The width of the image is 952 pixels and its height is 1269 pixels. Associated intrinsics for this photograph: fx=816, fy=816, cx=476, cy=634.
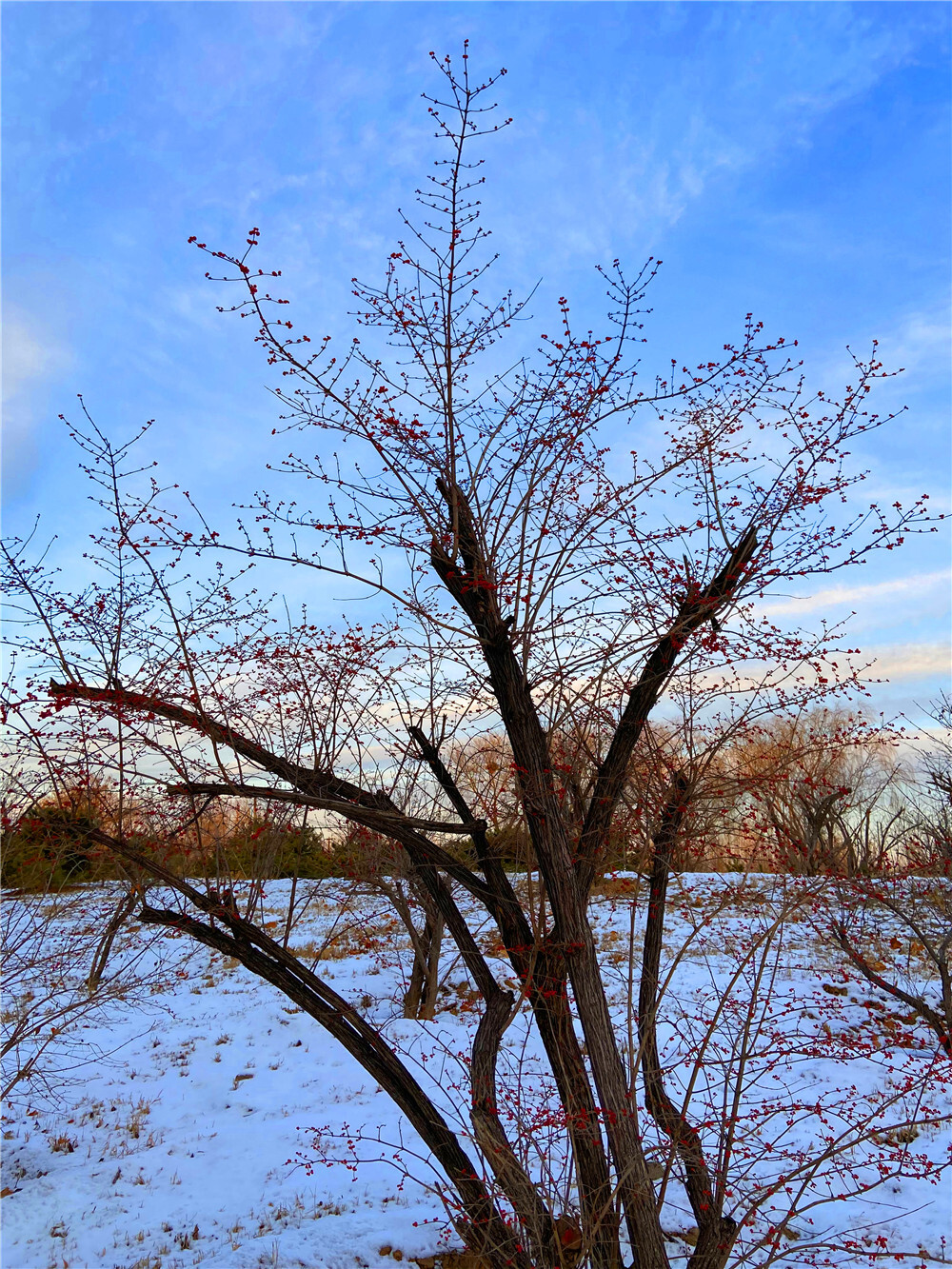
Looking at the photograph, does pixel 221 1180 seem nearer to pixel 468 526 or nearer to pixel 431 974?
pixel 431 974

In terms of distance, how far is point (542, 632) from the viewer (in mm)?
4246

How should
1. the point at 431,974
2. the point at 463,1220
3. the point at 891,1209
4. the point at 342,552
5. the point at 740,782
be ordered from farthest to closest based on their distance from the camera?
the point at 431,974 < the point at 891,1209 < the point at 740,782 < the point at 463,1220 < the point at 342,552

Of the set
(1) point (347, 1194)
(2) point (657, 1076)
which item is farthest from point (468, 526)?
(1) point (347, 1194)

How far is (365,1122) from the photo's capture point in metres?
7.39

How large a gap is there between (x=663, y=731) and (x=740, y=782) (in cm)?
174

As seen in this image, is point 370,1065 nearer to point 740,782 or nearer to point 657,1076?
point 657,1076

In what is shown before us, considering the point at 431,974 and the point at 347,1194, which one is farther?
the point at 431,974

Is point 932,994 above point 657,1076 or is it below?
below

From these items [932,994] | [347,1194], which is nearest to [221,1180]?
[347,1194]

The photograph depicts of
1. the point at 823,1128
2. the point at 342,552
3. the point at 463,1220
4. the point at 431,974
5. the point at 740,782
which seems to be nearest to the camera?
the point at 342,552

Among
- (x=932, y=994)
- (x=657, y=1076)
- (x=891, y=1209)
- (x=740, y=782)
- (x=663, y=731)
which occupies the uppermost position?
(x=663, y=731)

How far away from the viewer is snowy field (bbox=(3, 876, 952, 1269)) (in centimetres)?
558

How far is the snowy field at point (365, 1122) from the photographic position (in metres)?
5.58

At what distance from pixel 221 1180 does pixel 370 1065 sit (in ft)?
12.0
